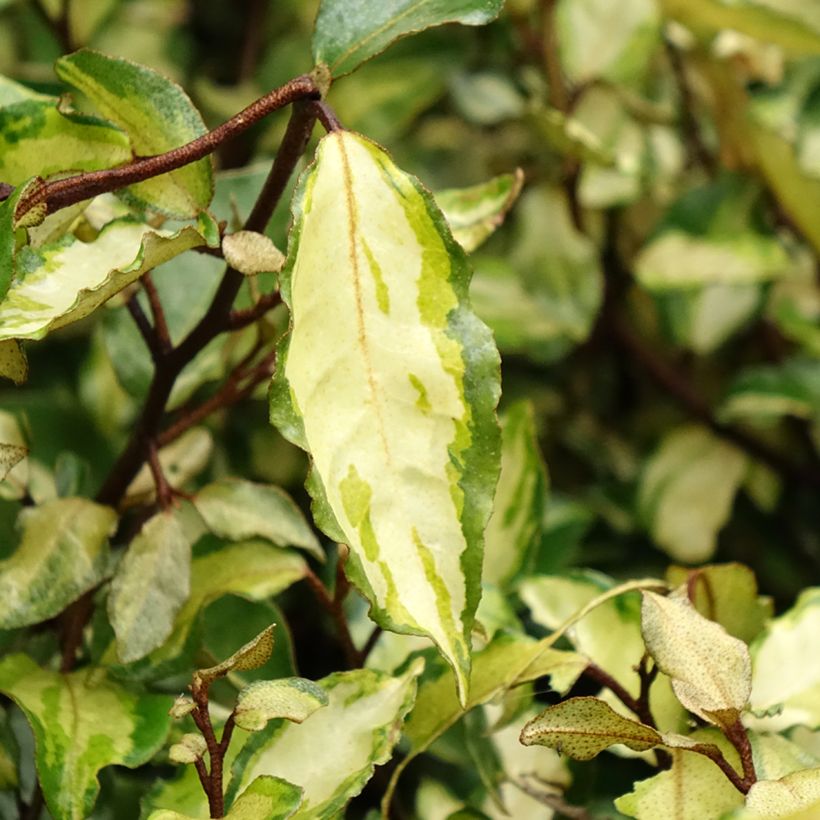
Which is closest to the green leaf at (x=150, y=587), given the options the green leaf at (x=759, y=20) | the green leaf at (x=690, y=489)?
the green leaf at (x=690, y=489)

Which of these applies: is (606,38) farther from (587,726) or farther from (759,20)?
(587,726)

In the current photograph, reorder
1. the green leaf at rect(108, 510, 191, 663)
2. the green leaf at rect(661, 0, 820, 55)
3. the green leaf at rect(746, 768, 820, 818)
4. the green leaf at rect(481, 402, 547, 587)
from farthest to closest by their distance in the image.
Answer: the green leaf at rect(661, 0, 820, 55), the green leaf at rect(481, 402, 547, 587), the green leaf at rect(108, 510, 191, 663), the green leaf at rect(746, 768, 820, 818)

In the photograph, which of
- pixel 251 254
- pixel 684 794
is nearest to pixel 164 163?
pixel 251 254

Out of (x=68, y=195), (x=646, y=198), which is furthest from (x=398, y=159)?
(x=68, y=195)

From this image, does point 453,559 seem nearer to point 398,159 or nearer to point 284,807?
point 284,807

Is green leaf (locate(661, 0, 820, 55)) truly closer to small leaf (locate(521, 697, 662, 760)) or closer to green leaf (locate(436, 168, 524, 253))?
green leaf (locate(436, 168, 524, 253))

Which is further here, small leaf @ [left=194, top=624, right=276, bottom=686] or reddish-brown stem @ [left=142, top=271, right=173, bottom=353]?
reddish-brown stem @ [left=142, top=271, right=173, bottom=353]

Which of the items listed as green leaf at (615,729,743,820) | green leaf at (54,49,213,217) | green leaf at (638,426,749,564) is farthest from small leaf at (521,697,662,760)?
green leaf at (638,426,749,564)
